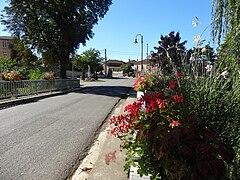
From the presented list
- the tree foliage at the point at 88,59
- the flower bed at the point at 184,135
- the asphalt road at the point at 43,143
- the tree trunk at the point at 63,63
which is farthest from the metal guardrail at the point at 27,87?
the tree foliage at the point at 88,59

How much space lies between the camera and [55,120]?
6.45 meters

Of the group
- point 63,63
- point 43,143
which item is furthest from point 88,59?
point 43,143

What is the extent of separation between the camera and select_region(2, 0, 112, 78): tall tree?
21.2m

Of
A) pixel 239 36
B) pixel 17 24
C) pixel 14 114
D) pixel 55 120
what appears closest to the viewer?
pixel 239 36

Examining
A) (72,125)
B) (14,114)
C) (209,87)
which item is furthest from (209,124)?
(14,114)

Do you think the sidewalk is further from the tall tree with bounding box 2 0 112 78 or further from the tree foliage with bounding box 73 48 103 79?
the tree foliage with bounding box 73 48 103 79

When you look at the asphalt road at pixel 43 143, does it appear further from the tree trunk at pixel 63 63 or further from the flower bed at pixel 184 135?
the tree trunk at pixel 63 63

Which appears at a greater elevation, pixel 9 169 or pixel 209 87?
pixel 209 87

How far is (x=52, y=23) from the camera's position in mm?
22188

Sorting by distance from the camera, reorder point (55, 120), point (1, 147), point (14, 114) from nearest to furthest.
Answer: point (1, 147)
point (55, 120)
point (14, 114)

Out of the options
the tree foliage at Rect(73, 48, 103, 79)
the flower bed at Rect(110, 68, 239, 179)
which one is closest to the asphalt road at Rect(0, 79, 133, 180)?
the flower bed at Rect(110, 68, 239, 179)

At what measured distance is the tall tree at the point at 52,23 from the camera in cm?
2116

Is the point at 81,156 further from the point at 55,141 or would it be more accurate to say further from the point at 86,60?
the point at 86,60

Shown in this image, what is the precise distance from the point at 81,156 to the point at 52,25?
20.8 m
